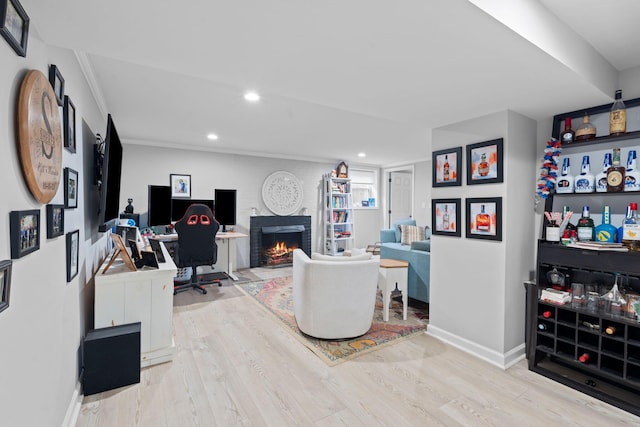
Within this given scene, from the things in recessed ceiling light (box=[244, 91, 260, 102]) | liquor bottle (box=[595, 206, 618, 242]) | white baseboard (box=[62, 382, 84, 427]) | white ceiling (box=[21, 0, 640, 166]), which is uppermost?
recessed ceiling light (box=[244, 91, 260, 102])

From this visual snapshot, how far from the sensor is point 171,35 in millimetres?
1436

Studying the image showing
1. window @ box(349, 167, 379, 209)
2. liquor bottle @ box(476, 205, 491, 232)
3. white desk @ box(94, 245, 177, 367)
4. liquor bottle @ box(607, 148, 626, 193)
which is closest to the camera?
liquor bottle @ box(607, 148, 626, 193)

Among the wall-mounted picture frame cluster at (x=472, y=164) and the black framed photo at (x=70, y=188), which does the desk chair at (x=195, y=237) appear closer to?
the black framed photo at (x=70, y=188)

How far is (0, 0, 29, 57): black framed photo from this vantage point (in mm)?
918

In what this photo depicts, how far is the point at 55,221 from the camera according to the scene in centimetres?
145

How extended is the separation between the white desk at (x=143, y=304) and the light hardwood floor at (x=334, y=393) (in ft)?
0.49

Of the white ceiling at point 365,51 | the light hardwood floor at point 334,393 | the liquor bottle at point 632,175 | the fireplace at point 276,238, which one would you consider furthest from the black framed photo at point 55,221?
the fireplace at point 276,238

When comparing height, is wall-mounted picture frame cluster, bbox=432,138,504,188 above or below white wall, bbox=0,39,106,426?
above

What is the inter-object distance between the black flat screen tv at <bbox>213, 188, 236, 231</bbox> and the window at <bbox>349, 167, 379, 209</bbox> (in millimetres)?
3008

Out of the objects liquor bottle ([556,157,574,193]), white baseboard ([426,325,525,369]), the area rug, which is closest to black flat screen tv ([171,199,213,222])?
the area rug

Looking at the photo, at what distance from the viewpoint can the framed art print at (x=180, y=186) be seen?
16.4 ft

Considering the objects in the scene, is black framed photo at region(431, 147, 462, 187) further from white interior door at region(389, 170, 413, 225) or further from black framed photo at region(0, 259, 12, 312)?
white interior door at region(389, 170, 413, 225)

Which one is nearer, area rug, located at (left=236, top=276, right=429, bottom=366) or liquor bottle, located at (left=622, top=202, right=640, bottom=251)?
liquor bottle, located at (left=622, top=202, right=640, bottom=251)

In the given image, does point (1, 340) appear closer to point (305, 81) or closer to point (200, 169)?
point (305, 81)
